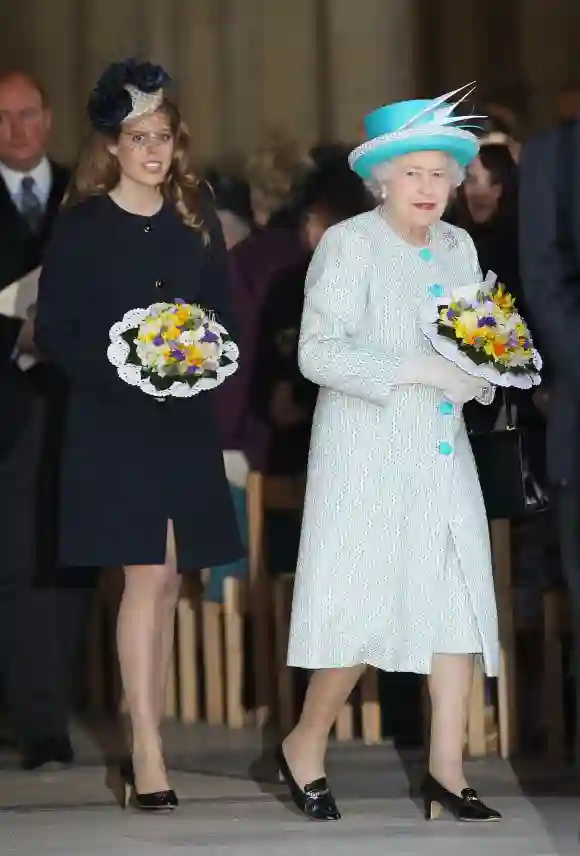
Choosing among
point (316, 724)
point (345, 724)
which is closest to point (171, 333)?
point (316, 724)

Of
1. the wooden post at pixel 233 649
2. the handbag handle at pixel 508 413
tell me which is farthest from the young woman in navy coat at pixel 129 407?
the wooden post at pixel 233 649

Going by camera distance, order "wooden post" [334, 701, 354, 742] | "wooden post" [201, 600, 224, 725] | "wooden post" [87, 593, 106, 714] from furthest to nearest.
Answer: "wooden post" [87, 593, 106, 714] → "wooden post" [201, 600, 224, 725] → "wooden post" [334, 701, 354, 742]

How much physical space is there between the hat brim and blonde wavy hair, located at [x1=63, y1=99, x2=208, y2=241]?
0.47 m

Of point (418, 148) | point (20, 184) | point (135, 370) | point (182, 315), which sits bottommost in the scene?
point (135, 370)

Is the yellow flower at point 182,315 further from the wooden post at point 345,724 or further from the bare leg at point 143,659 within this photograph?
the wooden post at point 345,724

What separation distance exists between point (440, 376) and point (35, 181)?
59.3 inches

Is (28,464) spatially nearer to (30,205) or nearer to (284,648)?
(30,205)

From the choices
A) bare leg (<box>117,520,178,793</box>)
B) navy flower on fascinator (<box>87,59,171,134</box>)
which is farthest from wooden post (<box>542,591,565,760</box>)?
navy flower on fascinator (<box>87,59,171,134</box>)

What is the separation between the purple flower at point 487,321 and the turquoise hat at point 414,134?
407mm

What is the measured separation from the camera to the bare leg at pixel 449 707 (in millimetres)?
4723

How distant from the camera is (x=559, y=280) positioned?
4.14 metres

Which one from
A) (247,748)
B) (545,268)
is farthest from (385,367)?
(247,748)

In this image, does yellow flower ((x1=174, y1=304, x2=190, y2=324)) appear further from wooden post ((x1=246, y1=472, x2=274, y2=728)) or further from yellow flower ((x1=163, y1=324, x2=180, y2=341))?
wooden post ((x1=246, y1=472, x2=274, y2=728))

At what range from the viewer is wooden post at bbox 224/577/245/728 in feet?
20.4
